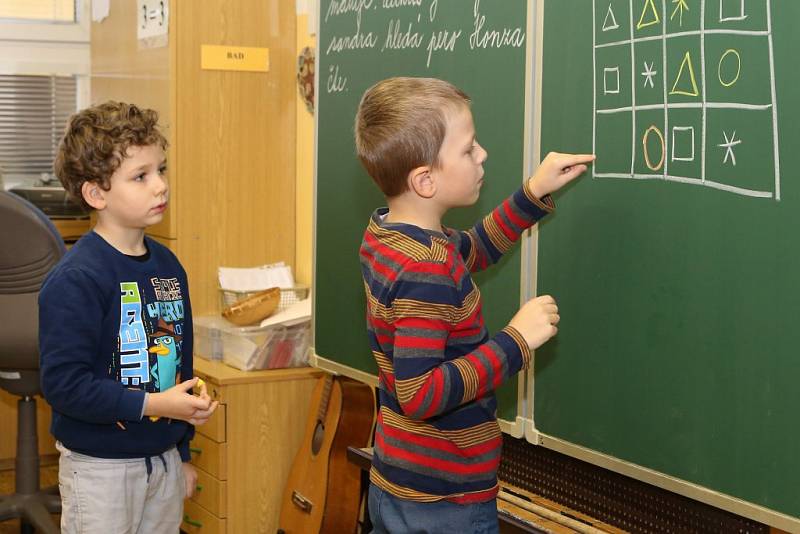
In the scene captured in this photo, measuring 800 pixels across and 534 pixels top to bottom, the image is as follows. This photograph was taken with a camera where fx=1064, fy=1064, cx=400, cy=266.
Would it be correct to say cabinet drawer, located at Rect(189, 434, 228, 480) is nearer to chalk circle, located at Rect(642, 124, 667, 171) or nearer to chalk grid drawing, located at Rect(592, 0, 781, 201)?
chalk grid drawing, located at Rect(592, 0, 781, 201)

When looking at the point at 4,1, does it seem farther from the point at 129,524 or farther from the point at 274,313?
the point at 129,524

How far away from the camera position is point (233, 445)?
3.21 m

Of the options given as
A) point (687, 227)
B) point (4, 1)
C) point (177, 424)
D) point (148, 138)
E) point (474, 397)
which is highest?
point (4, 1)

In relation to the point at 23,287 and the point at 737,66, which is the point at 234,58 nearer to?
the point at 23,287

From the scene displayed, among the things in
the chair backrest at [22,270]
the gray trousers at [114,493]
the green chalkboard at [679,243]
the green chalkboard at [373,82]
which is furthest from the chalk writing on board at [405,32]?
the gray trousers at [114,493]

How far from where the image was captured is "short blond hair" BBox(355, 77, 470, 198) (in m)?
1.70

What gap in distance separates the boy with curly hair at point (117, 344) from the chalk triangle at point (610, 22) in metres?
0.89

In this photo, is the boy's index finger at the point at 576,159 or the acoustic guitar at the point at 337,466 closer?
the boy's index finger at the point at 576,159

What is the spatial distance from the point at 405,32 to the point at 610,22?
2.37ft

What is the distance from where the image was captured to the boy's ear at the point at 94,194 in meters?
2.03

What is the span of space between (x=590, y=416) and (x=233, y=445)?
1468mm

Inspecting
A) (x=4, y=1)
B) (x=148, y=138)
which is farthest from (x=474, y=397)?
(x=4, y=1)

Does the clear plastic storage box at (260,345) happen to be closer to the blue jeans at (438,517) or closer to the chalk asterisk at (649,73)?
the blue jeans at (438,517)

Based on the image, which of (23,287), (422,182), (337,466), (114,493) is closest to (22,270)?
(23,287)
